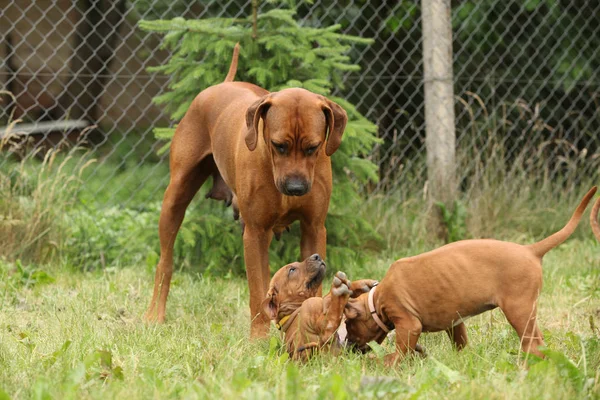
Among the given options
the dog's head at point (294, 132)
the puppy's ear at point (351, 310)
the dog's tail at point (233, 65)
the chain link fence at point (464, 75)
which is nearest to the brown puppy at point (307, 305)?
the puppy's ear at point (351, 310)

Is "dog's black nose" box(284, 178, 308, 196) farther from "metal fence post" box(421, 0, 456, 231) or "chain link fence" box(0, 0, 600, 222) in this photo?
"chain link fence" box(0, 0, 600, 222)

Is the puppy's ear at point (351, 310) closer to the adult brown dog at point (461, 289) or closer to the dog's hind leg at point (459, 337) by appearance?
the adult brown dog at point (461, 289)

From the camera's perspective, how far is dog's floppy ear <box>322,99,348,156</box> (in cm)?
407

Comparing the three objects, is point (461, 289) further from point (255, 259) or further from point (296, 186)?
point (255, 259)

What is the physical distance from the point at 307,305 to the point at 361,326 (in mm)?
254

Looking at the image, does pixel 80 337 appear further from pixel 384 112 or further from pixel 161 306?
pixel 384 112

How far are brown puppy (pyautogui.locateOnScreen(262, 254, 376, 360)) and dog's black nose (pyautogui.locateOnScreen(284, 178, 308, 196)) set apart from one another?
0.33m

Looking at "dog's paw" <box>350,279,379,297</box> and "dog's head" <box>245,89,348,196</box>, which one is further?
"dog's paw" <box>350,279,379,297</box>

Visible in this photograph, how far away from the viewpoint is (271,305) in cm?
407

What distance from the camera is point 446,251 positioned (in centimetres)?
356

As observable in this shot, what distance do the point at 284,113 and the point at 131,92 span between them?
752 cm

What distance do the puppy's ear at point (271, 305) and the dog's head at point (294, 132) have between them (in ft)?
1.60

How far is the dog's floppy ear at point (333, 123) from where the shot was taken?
13.4 feet

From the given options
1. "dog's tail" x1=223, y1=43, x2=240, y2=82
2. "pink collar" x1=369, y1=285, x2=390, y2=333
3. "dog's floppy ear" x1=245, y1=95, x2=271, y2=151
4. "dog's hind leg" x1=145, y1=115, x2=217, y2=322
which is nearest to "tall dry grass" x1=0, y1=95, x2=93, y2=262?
"dog's hind leg" x1=145, y1=115, x2=217, y2=322
